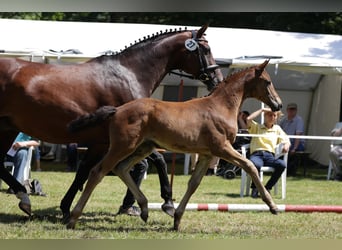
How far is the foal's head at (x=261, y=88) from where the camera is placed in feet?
23.9

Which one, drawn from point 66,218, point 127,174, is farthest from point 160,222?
point 66,218

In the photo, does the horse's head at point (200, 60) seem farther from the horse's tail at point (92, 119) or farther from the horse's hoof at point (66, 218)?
the horse's hoof at point (66, 218)

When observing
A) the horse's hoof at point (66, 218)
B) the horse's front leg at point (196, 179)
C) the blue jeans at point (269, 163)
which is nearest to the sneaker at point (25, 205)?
the horse's hoof at point (66, 218)

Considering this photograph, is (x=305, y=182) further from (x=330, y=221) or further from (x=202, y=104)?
(x=202, y=104)

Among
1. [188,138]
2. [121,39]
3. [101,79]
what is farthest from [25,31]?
[188,138]

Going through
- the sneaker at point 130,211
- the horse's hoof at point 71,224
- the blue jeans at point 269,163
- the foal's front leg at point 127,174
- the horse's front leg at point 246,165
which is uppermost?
the horse's front leg at point 246,165

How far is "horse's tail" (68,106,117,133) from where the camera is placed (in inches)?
270

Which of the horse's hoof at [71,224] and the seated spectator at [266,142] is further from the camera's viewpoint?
the seated spectator at [266,142]

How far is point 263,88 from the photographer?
7.30m

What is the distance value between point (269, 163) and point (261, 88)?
3916mm

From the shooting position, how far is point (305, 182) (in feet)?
46.6

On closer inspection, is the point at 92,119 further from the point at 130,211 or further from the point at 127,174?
the point at 130,211

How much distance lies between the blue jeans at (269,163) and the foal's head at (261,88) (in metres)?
3.66
